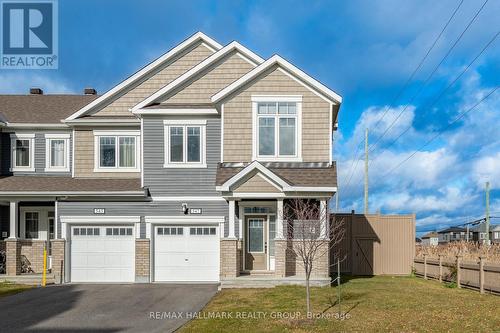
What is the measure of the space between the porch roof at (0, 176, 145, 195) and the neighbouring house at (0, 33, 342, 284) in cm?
5

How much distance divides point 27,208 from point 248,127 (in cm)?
Result: 1052

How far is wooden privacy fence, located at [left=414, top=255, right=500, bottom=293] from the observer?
1670cm

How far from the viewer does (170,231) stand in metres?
20.8

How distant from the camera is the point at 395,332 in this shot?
11.3 m

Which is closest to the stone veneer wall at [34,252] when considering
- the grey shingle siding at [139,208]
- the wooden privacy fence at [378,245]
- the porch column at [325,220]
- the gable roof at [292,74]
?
the grey shingle siding at [139,208]

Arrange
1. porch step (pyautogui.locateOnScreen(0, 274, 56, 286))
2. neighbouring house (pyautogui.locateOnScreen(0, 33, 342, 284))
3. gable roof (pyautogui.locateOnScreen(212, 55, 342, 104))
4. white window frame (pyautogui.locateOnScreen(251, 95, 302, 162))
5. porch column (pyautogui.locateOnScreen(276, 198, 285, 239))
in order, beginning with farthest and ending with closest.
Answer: porch step (pyautogui.locateOnScreen(0, 274, 56, 286)) → white window frame (pyautogui.locateOnScreen(251, 95, 302, 162)) → gable roof (pyautogui.locateOnScreen(212, 55, 342, 104)) → neighbouring house (pyautogui.locateOnScreen(0, 33, 342, 284)) → porch column (pyautogui.locateOnScreen(276, 198, 285, 239))

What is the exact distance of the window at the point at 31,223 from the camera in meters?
23.4

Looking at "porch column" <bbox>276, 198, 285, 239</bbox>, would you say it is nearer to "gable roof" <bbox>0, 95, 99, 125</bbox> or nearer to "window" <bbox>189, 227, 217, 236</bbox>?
"window" <bbox>189, 227, 217, 236</bbox>

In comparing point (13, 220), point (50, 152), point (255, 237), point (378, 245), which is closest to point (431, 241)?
point (378, 245)

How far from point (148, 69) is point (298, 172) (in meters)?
8.49

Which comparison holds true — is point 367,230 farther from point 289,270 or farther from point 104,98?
point 104,98

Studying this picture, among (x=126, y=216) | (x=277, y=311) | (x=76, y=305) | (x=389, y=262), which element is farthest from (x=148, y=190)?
(x=389, y=262)

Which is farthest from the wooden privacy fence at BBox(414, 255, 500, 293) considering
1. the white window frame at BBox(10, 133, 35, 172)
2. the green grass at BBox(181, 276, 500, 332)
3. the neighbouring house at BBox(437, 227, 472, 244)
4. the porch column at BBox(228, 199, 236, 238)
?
the neighbouring house at BBox(437, 227, 472, 244)

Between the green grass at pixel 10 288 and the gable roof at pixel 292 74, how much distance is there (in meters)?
9.42
